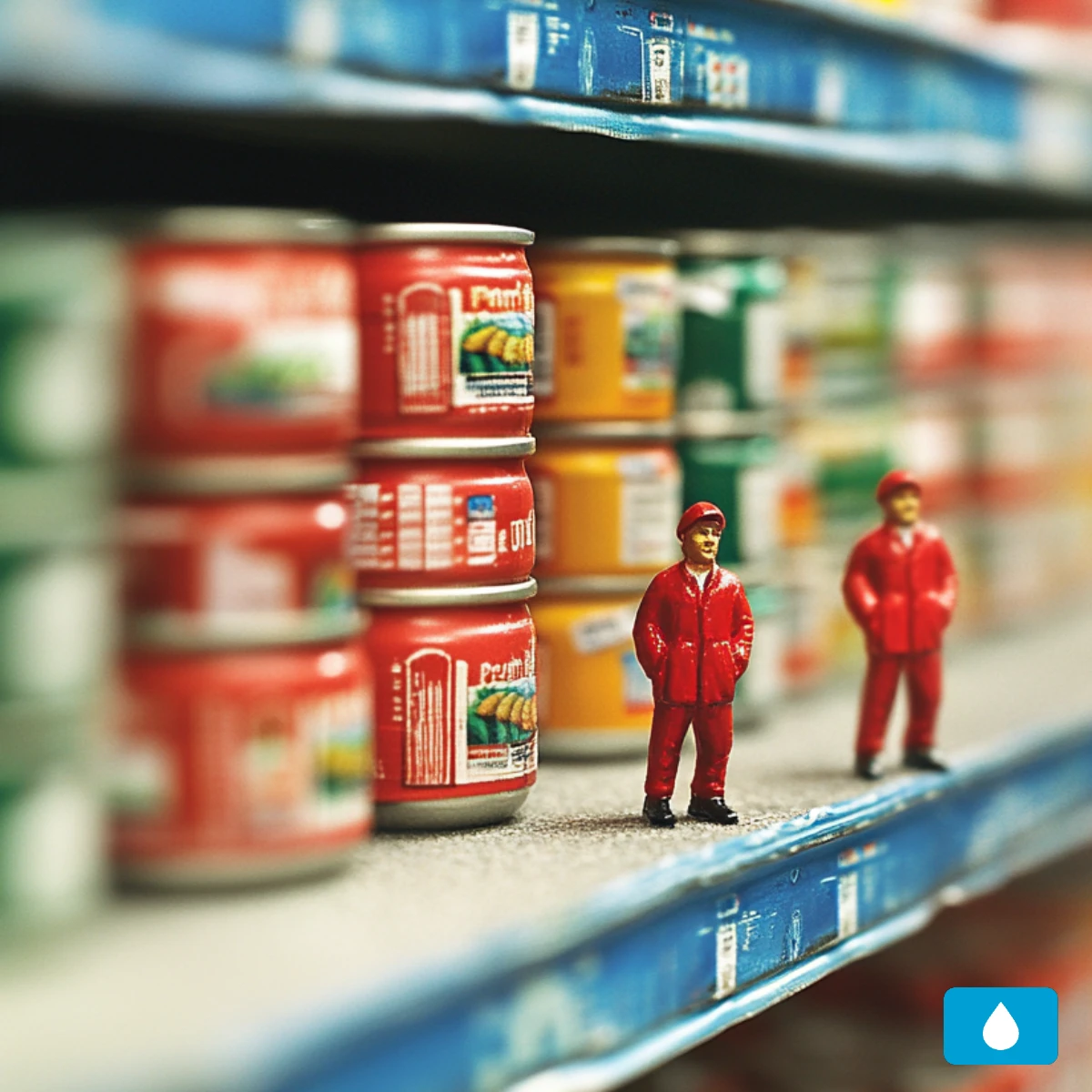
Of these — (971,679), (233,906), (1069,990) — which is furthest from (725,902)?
(1069,990)

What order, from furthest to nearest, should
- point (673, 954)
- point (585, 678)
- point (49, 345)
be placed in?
point (585, 678)
point (673, 954)
point (49, 345)

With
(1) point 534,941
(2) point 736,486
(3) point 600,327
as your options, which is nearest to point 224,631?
(1) point 534,941

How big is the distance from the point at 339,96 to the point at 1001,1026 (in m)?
1.09

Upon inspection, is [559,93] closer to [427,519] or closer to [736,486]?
[427,519]

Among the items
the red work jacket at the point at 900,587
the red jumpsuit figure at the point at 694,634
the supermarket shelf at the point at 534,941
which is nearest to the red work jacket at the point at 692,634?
the red jumpsuit figure at the point at 694,634

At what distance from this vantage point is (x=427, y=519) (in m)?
1.45

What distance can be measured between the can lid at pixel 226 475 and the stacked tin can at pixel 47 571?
0.07m

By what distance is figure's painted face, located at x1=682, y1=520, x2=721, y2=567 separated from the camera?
142 cm

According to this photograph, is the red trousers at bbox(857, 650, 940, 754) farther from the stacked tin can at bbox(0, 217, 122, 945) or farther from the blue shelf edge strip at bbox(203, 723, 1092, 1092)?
the stacked tin can at bbox(0, 217, 122, 945)

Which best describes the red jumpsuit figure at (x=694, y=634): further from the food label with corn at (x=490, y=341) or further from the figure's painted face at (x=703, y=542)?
the food label with corn at (x=490, y=341)

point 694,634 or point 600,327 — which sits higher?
point 600,327

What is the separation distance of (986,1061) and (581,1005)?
2.18 feet

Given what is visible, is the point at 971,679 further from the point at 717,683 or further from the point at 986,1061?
the point at 717,683

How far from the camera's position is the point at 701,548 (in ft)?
4.66
